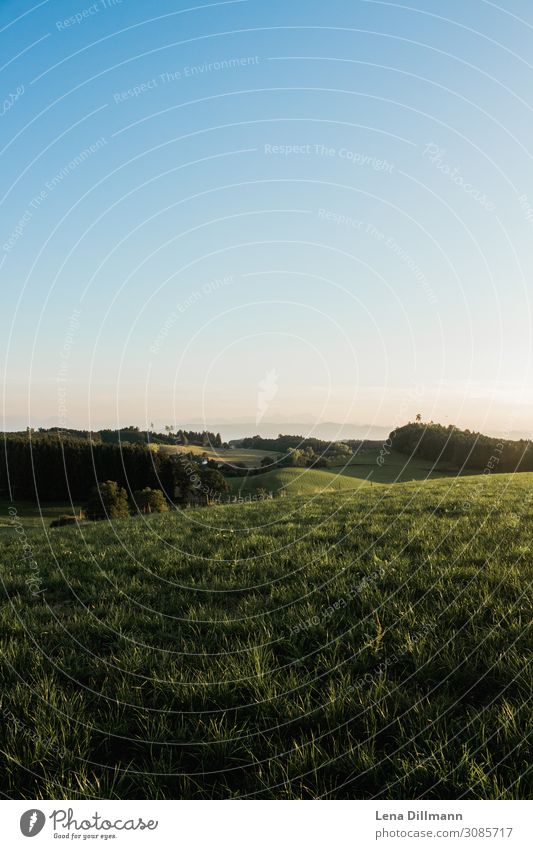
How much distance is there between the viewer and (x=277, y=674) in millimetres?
4344

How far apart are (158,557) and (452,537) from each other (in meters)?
5.67

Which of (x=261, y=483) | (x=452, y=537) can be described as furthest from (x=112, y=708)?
(x=261, y=483)

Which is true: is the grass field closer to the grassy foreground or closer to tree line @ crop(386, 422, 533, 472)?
tree line @ crop(386, 422, 533, 472)

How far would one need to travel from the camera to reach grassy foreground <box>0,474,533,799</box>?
3250 mm
